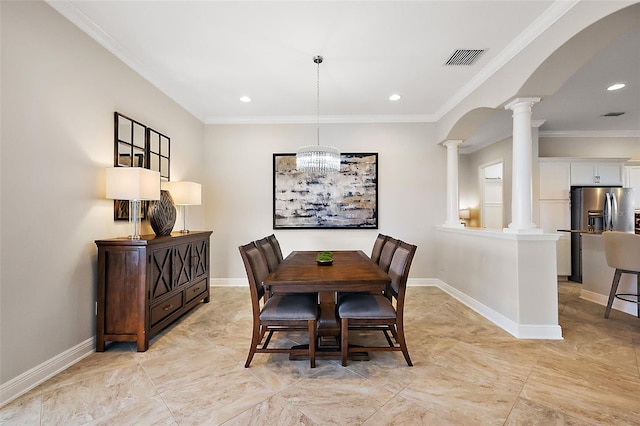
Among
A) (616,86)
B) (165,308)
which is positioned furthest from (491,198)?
(165,308)

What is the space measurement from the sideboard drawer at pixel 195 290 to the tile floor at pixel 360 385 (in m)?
0.49

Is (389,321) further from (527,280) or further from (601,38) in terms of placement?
(601,38)

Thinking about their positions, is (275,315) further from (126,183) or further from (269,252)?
(126,183)

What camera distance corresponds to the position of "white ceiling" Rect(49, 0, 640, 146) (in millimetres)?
2254

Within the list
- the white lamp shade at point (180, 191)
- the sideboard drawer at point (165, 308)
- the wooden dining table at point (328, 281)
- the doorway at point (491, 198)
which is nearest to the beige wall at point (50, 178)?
the sideboard drawer at point (165, 308)

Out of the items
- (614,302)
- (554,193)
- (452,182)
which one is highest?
(452,182)

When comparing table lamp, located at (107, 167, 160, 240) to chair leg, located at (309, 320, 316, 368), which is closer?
chair leg, located at (309, 320, 316, 368)

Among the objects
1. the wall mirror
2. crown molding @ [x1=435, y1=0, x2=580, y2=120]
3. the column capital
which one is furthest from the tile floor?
crown molding @ [x1=435, y1=0, x2=580, y2=120]

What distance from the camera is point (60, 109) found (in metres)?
2.19

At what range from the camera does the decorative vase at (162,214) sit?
3033mm

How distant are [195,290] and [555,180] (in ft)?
20.0

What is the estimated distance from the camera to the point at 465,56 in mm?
2904

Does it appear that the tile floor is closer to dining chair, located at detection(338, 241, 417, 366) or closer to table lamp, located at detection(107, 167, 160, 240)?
dining chair, located at detection(338, 241, 417, 366)

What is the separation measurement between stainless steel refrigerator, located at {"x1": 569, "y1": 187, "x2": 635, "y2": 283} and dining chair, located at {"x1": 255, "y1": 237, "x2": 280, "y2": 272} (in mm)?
5134
